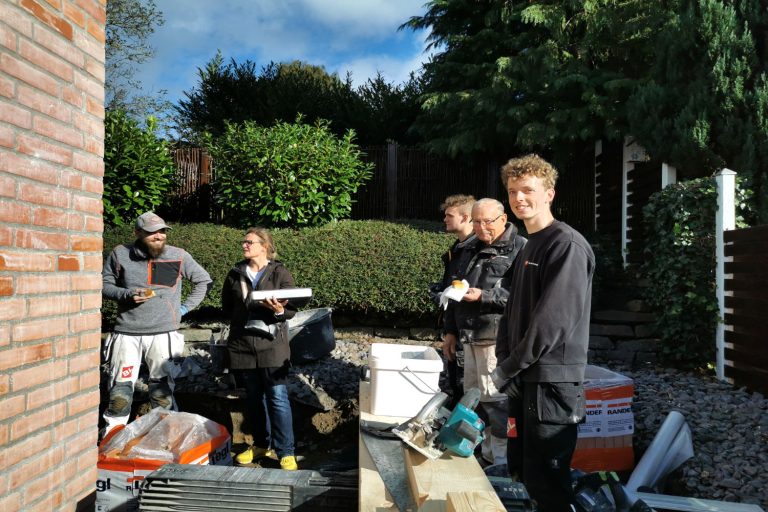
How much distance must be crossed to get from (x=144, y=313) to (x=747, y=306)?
552 centimetres

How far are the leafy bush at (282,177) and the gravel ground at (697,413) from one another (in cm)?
248

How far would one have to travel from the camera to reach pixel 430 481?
209cm

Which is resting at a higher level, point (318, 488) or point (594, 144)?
point (594, 144)

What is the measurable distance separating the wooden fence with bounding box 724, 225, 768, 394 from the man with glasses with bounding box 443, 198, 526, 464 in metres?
2.66

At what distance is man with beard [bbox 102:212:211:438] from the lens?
463 cm

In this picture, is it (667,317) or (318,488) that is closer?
(318,488)

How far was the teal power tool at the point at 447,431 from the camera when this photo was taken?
7.43 ft

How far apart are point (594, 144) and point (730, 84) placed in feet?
15.0

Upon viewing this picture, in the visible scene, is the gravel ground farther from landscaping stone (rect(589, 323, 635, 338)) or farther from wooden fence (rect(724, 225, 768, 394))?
landscaping stone (rect(589, 323, 635, 338))

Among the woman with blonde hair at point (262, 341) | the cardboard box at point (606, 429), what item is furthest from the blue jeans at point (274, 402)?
the cardboard box at point (606, 429)

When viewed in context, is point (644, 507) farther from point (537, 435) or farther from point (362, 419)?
point (362, 419)

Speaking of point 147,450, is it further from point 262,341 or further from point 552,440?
point 552,440

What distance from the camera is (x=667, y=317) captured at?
6633 mm

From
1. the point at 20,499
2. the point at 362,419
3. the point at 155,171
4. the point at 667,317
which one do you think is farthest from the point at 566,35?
the point at 20,499
